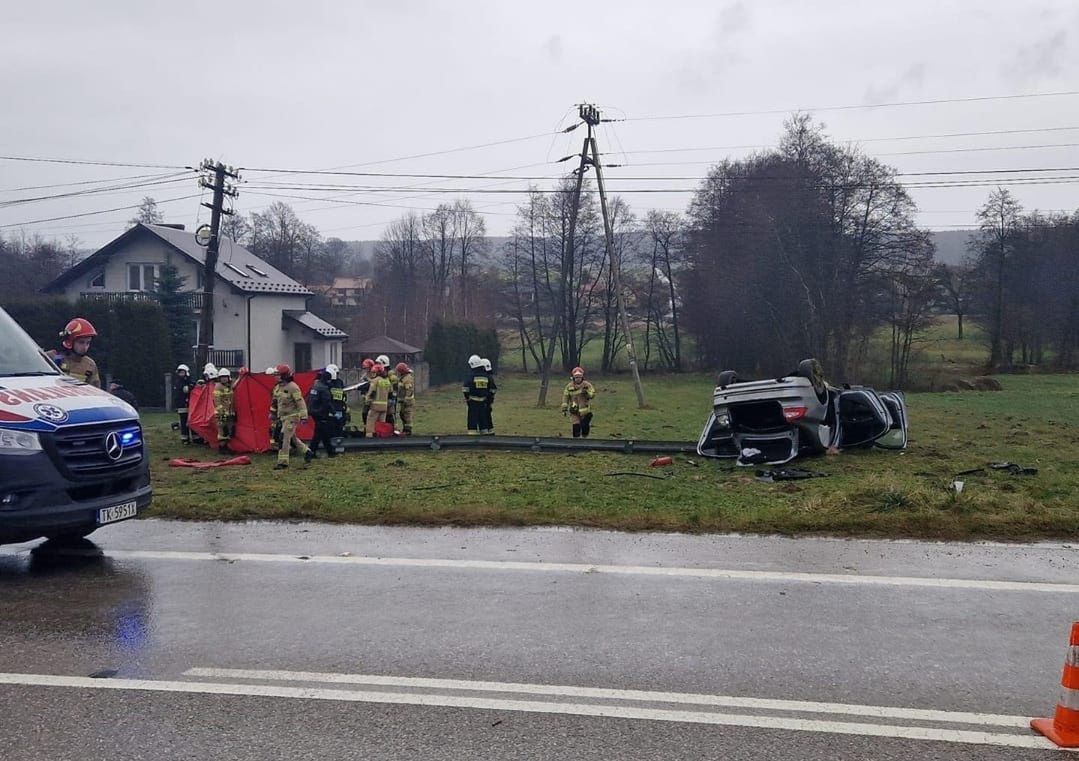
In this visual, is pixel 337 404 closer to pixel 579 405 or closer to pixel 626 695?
pixel 579 405

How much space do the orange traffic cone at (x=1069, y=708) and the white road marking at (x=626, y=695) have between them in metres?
0.19

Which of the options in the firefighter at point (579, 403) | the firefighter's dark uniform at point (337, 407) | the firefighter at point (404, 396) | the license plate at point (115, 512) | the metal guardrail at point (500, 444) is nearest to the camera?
the license plate at point (115, 512)

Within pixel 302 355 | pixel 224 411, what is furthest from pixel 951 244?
pixel 224 411

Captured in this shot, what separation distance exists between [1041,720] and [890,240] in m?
45.8

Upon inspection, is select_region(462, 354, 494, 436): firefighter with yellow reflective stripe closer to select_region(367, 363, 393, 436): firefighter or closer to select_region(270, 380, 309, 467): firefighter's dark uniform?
select_region(367, 363, 393, 436): firefighter

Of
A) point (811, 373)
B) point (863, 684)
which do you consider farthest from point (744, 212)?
point (863, 684)

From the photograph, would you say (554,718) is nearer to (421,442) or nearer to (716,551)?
A: (716,551)

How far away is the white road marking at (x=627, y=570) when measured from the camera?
648cm

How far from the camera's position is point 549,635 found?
5.42 m

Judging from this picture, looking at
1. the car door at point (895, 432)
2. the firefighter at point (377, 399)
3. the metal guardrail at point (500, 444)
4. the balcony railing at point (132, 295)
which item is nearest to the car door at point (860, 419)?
the car door at point (895, 432)

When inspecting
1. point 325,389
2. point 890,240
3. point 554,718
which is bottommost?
point 554,718

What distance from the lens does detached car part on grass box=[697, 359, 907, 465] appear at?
40.6 ft

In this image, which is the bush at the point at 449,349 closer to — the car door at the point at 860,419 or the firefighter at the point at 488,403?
the firefighter at the point at 488,403

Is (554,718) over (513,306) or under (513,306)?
under
